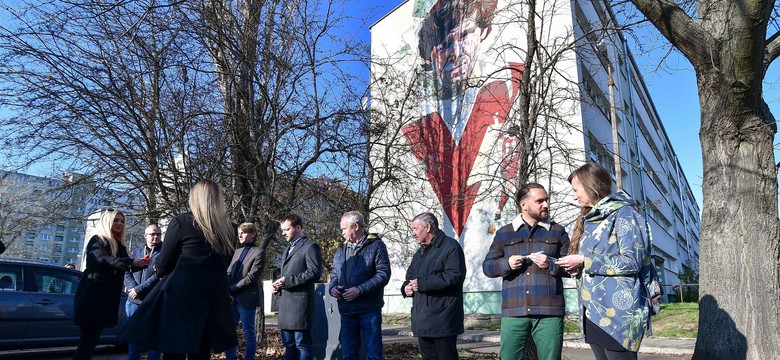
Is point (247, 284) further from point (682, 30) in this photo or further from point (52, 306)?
point (682, 30)

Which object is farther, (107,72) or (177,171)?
(177,171)

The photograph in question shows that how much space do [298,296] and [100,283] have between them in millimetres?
2022

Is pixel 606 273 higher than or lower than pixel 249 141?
lower

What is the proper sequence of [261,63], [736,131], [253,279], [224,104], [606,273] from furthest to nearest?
1. [224,104]
2. [261,63]
3. [253,279]
4. [736,131]
5. [606,273]

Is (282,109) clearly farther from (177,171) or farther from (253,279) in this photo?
(253,279)

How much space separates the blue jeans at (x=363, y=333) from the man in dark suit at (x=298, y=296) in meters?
0.48

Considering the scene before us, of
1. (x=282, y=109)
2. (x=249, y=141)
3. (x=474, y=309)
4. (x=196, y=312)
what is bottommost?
(x=474, y=309)

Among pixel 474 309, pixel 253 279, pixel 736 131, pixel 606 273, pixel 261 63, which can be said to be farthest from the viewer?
pixel 474 309

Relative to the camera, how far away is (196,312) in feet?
11.0

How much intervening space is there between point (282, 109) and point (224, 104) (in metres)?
1.31

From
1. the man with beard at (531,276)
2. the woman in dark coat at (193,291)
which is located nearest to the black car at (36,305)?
the woman in dark coat at (193,291)

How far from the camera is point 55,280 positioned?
8906 mm

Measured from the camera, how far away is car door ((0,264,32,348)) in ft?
26.3

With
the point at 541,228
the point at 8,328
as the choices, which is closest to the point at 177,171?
the point at 8,328
